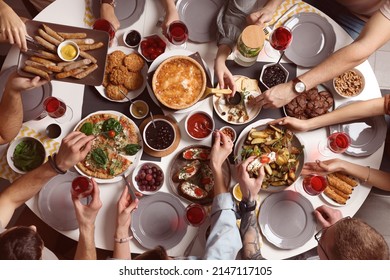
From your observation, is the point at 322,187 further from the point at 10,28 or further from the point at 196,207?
the point at 10,28

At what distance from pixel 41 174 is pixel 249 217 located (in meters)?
1.12

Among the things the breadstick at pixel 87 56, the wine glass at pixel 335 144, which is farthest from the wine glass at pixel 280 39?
the breadstick at pixel 87 56

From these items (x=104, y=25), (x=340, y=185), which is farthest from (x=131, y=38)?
(x=340, y=185)

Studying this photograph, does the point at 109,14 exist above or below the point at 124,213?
above

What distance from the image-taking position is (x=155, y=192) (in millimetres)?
1927

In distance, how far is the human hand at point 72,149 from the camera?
72.1 inches

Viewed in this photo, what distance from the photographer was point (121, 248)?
1.84 metres

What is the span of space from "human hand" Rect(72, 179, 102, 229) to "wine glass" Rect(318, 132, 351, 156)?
127 cm

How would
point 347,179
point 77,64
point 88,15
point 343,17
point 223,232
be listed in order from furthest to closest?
point 343,17, point 88,15, point 347,179, point 77,64, point 223,232

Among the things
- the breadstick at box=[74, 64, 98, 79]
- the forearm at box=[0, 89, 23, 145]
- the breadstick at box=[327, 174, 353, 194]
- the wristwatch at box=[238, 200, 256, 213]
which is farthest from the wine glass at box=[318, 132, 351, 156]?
the forearm at box=[0, 89, 23, 145]

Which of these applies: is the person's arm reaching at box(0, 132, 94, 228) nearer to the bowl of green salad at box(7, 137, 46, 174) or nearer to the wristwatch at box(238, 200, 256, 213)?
the bowl of green salad at box(7, 137, 46, 174)

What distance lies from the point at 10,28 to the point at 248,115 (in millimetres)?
1368

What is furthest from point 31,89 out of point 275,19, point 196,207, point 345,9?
point 345,9

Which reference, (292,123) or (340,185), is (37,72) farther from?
Result: (340,185)
